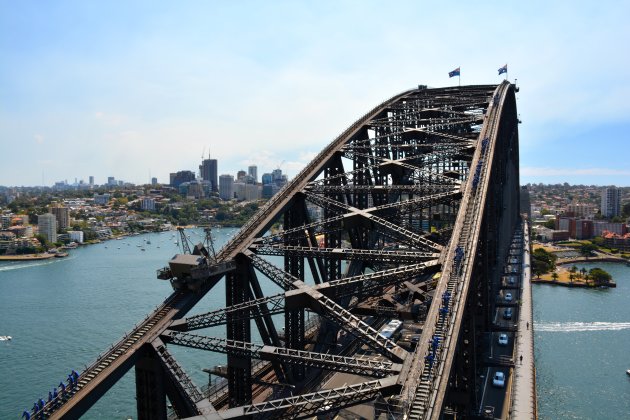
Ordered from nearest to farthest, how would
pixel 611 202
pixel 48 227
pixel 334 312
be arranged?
pixel 334 312
pixel 48 227
pixel 611 202

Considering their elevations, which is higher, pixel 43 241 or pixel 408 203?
pixel 408 203

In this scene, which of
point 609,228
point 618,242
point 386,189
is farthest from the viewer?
point 609,228

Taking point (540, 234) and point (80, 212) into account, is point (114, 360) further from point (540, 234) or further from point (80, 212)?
point (80, 212)

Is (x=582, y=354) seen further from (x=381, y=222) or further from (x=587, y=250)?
(x=587, y=250)

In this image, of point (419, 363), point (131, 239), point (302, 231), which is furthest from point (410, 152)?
point (131, 239)

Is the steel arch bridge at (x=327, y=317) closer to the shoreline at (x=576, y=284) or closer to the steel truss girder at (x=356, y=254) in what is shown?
the steel truss girder at (x=356, y=254)

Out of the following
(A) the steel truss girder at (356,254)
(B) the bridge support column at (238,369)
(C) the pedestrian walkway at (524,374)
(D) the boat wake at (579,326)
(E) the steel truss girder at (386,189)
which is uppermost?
(E) the steel truss girder at (386,189)

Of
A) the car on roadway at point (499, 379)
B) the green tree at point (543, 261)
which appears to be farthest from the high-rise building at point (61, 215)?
the car on roadway at point (499, 379)

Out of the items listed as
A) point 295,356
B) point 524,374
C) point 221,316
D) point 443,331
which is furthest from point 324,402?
point 524,374
